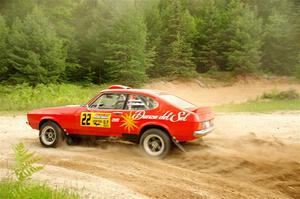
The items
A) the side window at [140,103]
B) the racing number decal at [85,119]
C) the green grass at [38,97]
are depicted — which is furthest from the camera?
the green grass at [38,97]

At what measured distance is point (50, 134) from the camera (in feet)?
33.8

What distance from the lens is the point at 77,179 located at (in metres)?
6.66

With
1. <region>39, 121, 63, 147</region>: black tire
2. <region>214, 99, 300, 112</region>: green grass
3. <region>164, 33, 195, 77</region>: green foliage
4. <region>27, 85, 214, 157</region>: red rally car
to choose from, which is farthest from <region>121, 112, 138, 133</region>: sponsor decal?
<region>164, 33, 195, 77</region>: green foliage

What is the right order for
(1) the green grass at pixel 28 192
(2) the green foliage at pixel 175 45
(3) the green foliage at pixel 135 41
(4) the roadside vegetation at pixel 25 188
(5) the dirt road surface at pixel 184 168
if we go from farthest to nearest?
(2) the green foliage at pixel 175 45
(3) the green foliage at pixel 135 41
(5) the dirt road surface at pixel 184 168
(4) the roadside vegetation at pixel 25 188
(1) the green grass at pixel 28 192

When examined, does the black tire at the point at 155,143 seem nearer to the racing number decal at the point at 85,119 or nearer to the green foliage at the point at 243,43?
the racing number decal at the point at 85,119

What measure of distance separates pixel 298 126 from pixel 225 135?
138 inches

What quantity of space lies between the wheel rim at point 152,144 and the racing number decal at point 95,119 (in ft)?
3.79

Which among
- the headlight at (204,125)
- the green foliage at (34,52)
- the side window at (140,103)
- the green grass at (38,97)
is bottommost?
the headlight at (204,125)

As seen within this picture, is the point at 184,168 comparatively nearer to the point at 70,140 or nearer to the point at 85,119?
the point at 85,119

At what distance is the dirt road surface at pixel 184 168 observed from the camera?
20.5ft

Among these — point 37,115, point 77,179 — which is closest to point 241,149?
point 77,179

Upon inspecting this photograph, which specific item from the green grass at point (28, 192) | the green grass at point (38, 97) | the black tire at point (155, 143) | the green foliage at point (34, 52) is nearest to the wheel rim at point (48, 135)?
the black tire at point (155, 143)

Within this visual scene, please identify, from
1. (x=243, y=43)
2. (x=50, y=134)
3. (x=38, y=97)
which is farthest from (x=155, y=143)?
(x=243, y=43)

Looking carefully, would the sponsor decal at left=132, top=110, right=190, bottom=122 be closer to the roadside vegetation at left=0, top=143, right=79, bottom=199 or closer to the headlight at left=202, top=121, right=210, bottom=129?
the headlight at left=202, top=121, right=210, bottom=129
